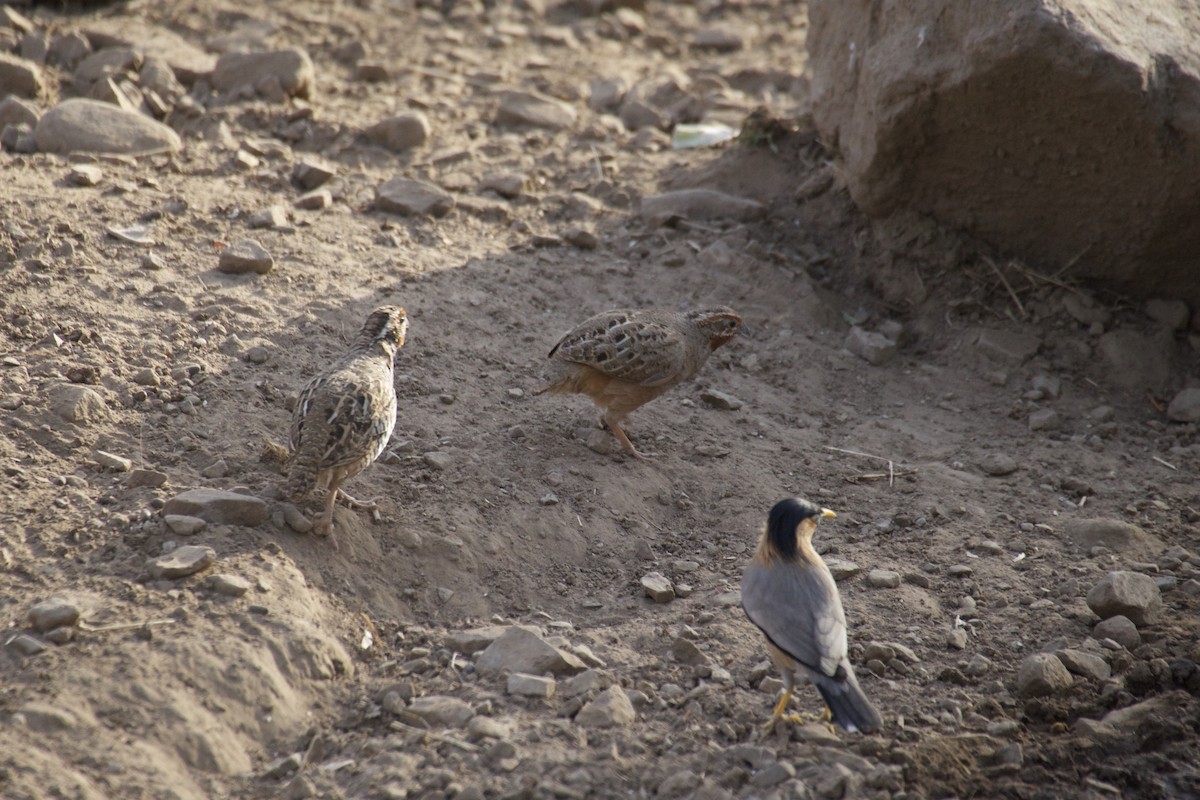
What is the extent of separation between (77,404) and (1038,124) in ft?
20.2

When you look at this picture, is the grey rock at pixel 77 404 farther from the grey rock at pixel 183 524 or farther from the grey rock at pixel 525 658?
the grey rock at pixel 525 658

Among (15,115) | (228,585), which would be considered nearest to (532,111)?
(15,115)

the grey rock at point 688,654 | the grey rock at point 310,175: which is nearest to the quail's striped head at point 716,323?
the grey rock at point 688,654

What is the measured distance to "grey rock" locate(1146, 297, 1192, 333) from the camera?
325 inches

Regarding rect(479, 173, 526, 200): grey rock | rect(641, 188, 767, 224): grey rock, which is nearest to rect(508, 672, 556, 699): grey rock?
rect(641, 188, 767, 224): grey rock

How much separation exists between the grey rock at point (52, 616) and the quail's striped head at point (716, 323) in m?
4.04

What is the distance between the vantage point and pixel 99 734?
15.1 ft

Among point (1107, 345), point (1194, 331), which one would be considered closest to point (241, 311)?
point (1107, 345)

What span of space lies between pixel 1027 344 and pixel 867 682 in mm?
3704

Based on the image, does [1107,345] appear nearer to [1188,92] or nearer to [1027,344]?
[1027,344]

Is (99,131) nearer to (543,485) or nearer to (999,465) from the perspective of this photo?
(543,485)

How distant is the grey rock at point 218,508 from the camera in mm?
5648

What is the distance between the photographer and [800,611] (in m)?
5.21

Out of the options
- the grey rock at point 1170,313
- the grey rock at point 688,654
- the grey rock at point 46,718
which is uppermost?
the grey rock at point 1170,313
